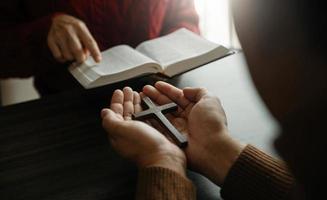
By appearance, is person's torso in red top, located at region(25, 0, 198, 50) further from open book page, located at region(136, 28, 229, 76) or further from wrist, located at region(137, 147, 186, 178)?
wrist, located at region(137, 147, 186, 178)

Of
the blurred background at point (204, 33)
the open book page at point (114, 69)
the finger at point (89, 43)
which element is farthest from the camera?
the blurred background at point (204, 33)

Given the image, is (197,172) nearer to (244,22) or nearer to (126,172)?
(126,172)

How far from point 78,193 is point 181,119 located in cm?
28

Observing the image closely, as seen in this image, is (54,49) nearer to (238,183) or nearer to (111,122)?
(111,122)

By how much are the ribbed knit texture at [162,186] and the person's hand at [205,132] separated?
0.07 metres

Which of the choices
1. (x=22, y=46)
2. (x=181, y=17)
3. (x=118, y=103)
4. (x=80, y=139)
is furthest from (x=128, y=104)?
(x=181, y=17)

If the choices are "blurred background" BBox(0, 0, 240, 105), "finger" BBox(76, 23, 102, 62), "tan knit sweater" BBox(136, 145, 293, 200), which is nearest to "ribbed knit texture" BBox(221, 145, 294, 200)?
"tan knit sweater" BBox(136, 145, 293, 200)

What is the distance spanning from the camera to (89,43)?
1333 mm

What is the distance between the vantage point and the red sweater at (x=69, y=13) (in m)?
1.48

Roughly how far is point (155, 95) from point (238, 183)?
1.22 ft

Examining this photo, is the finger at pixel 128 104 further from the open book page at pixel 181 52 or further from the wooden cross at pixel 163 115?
the open book page at pixel 181 52

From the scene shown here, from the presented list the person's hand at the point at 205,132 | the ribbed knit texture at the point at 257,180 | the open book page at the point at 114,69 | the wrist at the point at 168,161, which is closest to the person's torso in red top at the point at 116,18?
the open book page at the point at 114,69

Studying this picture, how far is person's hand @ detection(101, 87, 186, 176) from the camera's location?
83 centimetres

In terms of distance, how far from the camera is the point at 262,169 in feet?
2.60
